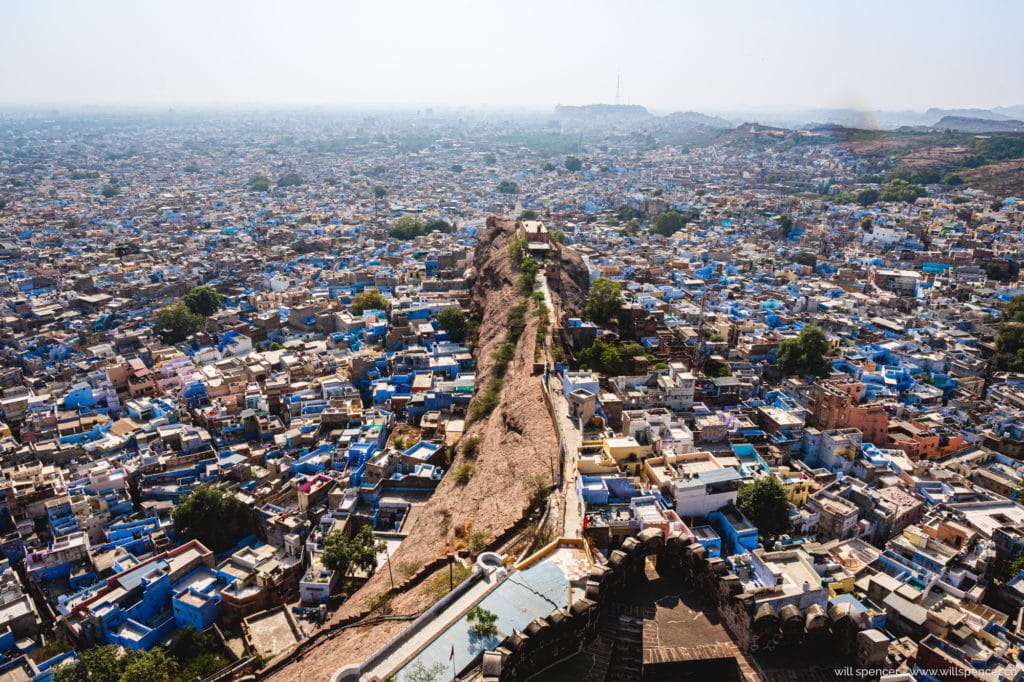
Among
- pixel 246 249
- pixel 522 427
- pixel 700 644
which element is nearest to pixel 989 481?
pixel 522 427

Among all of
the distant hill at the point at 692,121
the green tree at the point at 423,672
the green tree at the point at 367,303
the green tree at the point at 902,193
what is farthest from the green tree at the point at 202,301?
the distant hill at the point at 692,121

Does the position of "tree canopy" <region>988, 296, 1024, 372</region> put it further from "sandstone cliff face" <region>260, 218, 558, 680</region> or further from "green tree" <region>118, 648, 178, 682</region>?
"green tree" <region>118, 648, 178, 682</region>

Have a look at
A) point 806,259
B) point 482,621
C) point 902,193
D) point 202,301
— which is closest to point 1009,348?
point 806,259

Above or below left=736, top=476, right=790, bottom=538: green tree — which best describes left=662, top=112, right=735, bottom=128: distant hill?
above

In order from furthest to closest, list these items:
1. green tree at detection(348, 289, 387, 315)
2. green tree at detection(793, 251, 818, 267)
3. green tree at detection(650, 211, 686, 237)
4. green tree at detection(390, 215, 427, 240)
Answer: green tree at detection(650, 211, 686, 237) < green tree at detection(390, 215, 427, 240) < green tree at detection(793, 251, 818, 267) < green tree at detection(348, 289, 387, 315)

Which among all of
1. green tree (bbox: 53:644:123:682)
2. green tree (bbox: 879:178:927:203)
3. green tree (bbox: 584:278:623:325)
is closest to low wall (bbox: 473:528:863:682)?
green tree (bbox: 53:644:123:682)

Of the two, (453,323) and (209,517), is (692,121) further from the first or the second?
(209,517)

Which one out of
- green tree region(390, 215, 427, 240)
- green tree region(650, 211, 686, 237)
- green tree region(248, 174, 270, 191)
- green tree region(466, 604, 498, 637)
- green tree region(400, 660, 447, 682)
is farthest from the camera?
green tree region(248, 174, 270, 191)

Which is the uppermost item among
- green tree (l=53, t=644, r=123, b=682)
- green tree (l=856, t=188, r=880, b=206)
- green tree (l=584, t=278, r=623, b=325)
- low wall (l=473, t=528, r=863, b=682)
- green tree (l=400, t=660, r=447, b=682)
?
green tree (l=856, t=188, r=880, b=206)
